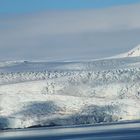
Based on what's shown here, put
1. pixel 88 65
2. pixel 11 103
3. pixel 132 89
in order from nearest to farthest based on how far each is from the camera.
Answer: pixel 11 103
pixel 132 89
pixel 88 65

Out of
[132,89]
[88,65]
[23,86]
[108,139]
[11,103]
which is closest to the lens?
[108,139]

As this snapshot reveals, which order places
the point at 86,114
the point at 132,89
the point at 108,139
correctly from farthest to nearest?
the point at 132,89, the point at 86,114, the point at 108,139

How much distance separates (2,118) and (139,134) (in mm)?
36571

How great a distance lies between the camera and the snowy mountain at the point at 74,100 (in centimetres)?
9875

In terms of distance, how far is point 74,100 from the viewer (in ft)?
355

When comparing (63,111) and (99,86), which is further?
(99,86)

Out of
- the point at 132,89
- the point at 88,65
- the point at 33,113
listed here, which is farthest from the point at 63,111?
the point at 88,65

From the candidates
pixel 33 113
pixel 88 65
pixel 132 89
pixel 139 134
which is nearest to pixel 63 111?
pixel 33 113

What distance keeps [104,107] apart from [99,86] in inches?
697

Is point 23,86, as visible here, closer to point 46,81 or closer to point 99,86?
point 46,81

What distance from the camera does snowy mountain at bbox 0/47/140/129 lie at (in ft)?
324

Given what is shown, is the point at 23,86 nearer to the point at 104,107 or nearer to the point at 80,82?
the point at 80,82

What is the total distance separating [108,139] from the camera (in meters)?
62.3

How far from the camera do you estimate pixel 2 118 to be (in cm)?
9956
